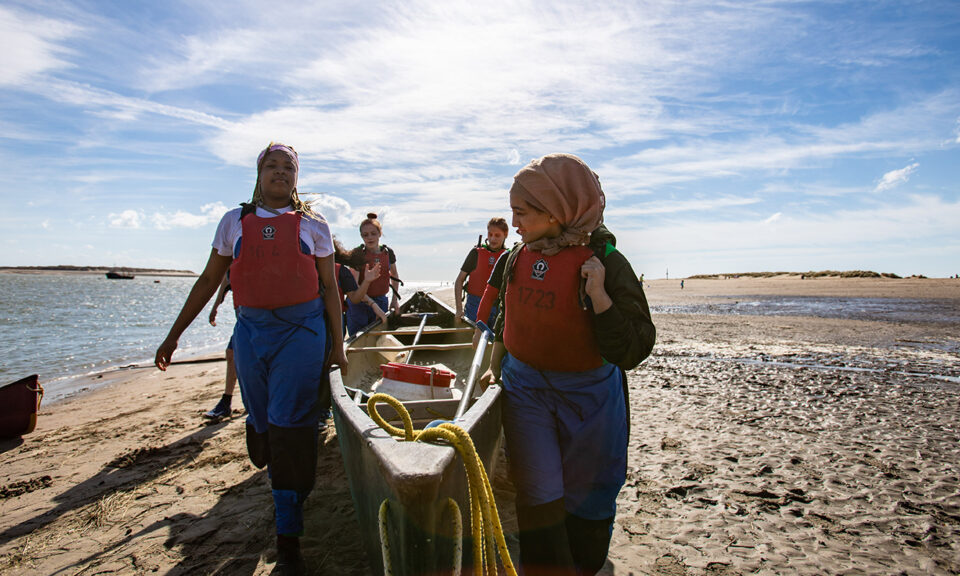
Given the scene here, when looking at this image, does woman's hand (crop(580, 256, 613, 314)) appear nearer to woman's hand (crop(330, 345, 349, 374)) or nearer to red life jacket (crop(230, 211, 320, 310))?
red life jacket (crop(230, 211, 320, 310))

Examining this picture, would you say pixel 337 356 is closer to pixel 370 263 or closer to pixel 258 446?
pixel 258 446

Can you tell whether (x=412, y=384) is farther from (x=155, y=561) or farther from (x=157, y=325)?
(x=157, y=325)

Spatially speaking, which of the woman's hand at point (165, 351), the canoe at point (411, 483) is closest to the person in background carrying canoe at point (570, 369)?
the canoe at point (411, 483)

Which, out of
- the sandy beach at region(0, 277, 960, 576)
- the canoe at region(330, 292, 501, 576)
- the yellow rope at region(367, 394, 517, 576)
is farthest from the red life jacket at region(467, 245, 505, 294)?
the yellow rope at region(367, 394, 517, 576)

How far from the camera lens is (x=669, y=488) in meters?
3.87

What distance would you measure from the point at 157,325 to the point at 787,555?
24.5 metres

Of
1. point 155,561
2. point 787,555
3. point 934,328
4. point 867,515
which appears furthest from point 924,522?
point 934,328

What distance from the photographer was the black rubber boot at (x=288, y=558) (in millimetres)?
2674

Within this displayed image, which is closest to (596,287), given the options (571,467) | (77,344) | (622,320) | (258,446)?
(622,320)

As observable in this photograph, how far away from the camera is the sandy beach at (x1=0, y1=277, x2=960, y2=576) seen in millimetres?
3006

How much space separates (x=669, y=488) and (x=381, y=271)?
12.9 ft

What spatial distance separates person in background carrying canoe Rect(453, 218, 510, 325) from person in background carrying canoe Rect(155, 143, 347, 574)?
325 centimetres

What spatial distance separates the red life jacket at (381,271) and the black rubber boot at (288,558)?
12.3ft

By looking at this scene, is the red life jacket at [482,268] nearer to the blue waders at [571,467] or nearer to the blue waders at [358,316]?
the blue waders at [358,316]
